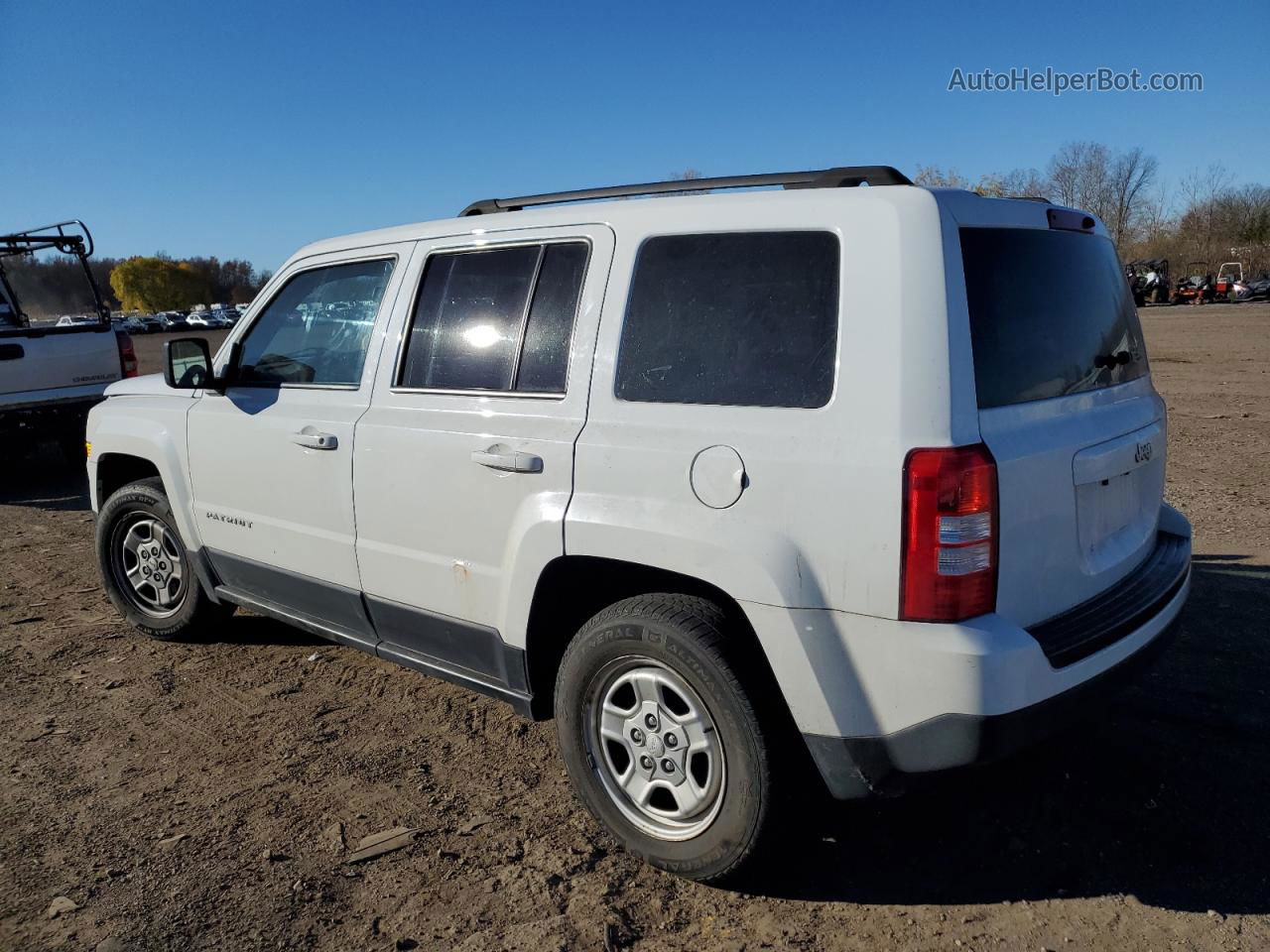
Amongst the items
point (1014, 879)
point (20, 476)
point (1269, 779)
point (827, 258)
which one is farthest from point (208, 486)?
point (20, 476)

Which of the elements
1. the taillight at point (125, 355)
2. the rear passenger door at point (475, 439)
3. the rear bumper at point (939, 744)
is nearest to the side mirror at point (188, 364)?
the rear passenger door at point (475, 439)

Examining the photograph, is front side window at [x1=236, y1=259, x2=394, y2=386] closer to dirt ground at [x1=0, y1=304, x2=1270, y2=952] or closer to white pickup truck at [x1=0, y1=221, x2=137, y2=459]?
dirt ground at [x1=0, y1=304, x2=1270, y2=952]

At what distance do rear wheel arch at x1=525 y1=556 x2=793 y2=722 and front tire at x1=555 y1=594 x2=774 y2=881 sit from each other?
0.05 metres

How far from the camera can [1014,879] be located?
2.89 m

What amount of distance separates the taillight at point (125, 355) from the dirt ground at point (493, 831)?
5799mm

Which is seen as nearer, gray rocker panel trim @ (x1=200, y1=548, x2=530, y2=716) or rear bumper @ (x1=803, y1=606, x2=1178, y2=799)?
rear bumper @ (x1=803, y1=606, x2=1178, y2=799)

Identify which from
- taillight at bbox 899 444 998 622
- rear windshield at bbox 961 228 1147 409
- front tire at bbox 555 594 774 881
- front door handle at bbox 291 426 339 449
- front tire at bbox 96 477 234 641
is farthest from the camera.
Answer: front tire at bbox 96 477 234 641

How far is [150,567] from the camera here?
4992 mm

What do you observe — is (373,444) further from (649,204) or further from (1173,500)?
(1173,500)

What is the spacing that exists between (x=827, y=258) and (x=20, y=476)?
10852mm

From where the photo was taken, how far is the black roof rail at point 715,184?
285 cm

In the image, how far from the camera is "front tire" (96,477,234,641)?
4.80 metres

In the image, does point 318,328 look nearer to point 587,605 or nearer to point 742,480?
point 587,605

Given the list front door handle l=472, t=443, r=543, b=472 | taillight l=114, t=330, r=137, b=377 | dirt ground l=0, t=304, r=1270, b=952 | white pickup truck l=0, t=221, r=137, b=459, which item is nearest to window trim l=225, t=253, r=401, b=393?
front door handle l=472, t=443, r=543, b=472
